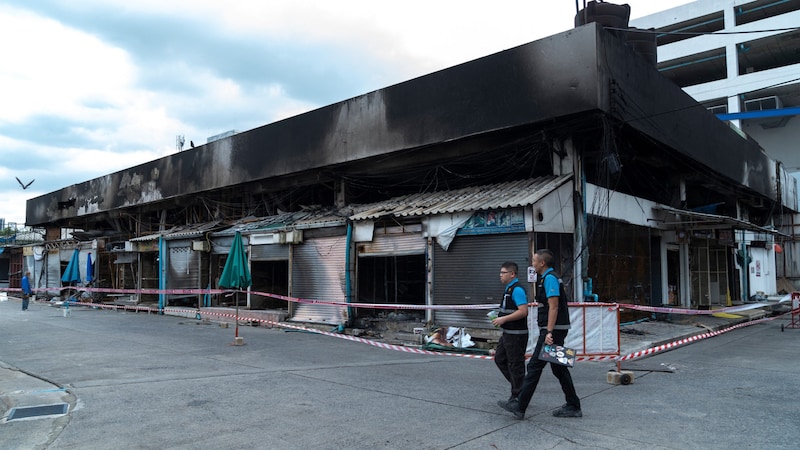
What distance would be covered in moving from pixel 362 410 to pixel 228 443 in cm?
165

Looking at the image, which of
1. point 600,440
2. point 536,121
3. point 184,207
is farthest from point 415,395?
point 184,207

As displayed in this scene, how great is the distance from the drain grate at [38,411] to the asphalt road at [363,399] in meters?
0.21

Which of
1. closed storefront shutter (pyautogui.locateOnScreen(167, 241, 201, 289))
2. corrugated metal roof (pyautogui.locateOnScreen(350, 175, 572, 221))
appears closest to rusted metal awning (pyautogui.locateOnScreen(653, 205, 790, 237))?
corrugated metal roof (pyautogui.locateOnScreen(350, 175, 572, 221))

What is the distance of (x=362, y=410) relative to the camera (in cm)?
612

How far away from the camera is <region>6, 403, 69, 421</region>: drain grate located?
601 cm

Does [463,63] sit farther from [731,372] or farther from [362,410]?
[362,410]

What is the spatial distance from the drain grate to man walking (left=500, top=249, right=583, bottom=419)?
5.10m

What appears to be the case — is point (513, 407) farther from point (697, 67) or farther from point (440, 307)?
point (697, 67)

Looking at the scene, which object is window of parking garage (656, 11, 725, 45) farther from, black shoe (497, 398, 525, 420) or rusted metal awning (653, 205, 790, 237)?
black shoe (497, 398, 525, 420)

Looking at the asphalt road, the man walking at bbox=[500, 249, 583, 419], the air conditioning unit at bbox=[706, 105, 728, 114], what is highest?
the air conditioning unit at bbox=[706, 105, 728, 114]

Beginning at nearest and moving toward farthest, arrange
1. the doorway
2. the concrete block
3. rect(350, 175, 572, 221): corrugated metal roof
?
the concrete block → rect(350, 175, 572, 221): corrugated metal roof → the doorway

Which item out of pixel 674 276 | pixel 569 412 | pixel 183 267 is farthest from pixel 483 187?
pixel 183 267

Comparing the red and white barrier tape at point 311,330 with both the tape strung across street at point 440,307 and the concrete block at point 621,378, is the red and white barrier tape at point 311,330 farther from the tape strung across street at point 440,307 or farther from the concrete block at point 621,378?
the concrete block at point 621,378

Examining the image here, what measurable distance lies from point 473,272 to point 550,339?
6.73 metres
